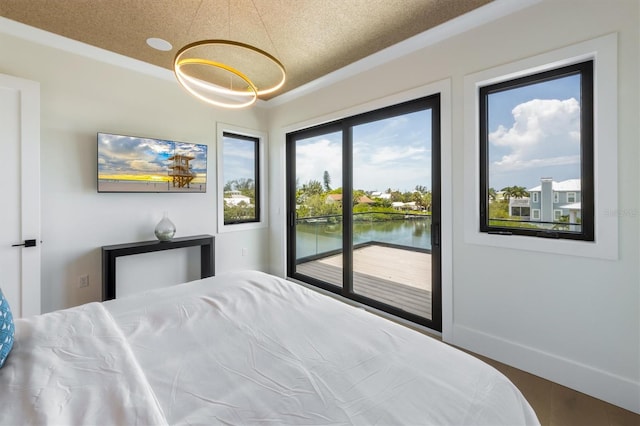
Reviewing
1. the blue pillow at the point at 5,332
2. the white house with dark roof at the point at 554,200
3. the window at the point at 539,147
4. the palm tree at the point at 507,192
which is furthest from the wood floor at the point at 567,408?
the blue pillow at the point at 5,332

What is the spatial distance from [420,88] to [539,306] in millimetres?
1992

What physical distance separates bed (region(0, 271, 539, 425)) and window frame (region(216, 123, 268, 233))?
241cm

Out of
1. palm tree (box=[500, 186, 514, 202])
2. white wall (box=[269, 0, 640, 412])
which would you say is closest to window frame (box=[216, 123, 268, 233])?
white wall (box=[269, 0, 640, 412])

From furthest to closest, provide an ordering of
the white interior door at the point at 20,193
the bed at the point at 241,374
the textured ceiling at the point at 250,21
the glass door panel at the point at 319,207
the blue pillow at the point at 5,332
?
1. the glass door panel at the point at 319,207
2. the white interior door at the point at 20,193
3. the textured ceiling at the point at 250,21
4. the blue pillow at the point at 5,332
5. the bed at the point at 241,374

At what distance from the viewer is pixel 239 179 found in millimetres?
4031

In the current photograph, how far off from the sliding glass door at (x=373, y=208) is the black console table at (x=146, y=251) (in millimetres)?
1139

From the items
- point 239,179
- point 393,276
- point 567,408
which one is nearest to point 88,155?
point 239,179

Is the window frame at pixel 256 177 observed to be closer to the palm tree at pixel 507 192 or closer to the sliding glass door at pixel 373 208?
the sliding glass door at pixel 373 208

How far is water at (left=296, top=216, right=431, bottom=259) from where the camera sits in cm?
271

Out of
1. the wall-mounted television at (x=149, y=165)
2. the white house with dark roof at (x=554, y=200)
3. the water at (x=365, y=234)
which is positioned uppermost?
the wall-mounted television at (x=149, y=165)

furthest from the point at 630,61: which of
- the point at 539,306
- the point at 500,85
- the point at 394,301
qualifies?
the point at 394,301

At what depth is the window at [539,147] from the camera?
1.85 m

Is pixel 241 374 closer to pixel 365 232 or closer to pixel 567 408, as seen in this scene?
pixel 567 408

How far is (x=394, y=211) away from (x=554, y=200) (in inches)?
50.4
